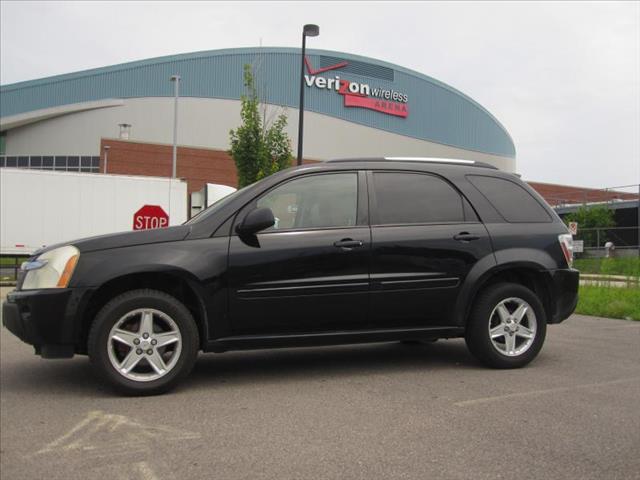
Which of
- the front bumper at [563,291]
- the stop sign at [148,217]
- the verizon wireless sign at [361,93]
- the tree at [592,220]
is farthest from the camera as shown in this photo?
the verizon wireless sign at [361,93]

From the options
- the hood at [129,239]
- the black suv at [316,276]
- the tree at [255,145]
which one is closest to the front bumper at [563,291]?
the black suv at [316,276]

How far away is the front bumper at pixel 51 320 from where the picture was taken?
424 cm

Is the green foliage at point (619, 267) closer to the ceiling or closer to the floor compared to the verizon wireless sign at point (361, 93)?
closer to the floor

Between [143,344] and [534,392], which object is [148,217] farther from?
[534,392]

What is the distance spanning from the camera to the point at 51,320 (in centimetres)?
424

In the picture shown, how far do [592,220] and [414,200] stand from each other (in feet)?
113

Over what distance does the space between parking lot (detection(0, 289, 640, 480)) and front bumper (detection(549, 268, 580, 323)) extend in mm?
462

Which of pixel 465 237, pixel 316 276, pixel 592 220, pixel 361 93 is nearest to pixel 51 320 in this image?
pixel 316 276

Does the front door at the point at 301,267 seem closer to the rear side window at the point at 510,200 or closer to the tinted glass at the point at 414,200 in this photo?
the tinted glass at the point at 414,200

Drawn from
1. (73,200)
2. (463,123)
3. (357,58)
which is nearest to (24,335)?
(73,200)

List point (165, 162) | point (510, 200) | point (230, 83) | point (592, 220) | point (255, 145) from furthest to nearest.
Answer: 1. point (230, 83)
2. point (165, 162)
3. point (592, 220)
4. point (255, 145)
5. point (510, 200)

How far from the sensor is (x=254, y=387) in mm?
4520

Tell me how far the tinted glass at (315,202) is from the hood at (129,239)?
73 cm

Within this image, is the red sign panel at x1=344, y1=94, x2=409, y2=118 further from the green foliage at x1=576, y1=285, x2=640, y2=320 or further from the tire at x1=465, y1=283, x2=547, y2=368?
the tire at x1=465, y1=283, x2=547, y2=368
